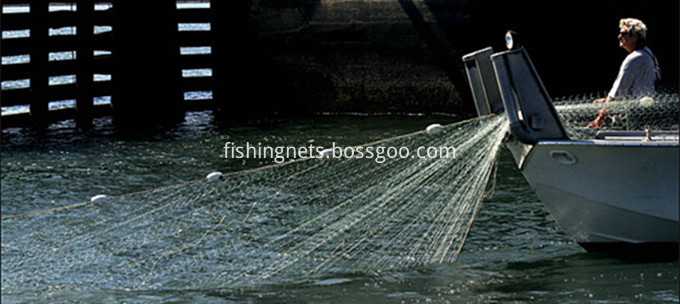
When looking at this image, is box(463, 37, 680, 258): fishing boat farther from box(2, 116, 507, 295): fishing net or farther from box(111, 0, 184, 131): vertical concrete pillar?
box(111, 0, 184, 131): vertical concrete pillar

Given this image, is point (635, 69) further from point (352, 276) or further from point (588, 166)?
point (352, 276)

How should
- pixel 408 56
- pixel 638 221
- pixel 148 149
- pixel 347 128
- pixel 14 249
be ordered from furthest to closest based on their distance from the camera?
→ pixel 408 56
pixel 347 128
pixel 148 149
pixel 14 249
pixel 638 221

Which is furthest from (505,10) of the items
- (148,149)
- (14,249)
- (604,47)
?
(14,249)

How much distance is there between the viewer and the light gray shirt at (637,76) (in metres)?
9.06

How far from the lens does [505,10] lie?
62.4 feet

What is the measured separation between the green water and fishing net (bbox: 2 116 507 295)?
11.5 inches

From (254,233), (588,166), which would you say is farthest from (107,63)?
(588,166)

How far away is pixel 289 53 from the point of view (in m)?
20.4

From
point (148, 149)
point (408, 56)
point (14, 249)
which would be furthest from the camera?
point (408, 56)

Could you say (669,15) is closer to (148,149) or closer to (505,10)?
(505,10)

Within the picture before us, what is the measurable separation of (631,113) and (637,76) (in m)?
0.37

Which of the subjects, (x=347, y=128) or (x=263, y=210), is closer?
(x=263, y=210)

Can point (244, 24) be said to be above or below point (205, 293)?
above

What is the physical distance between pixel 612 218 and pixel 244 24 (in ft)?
42.6
